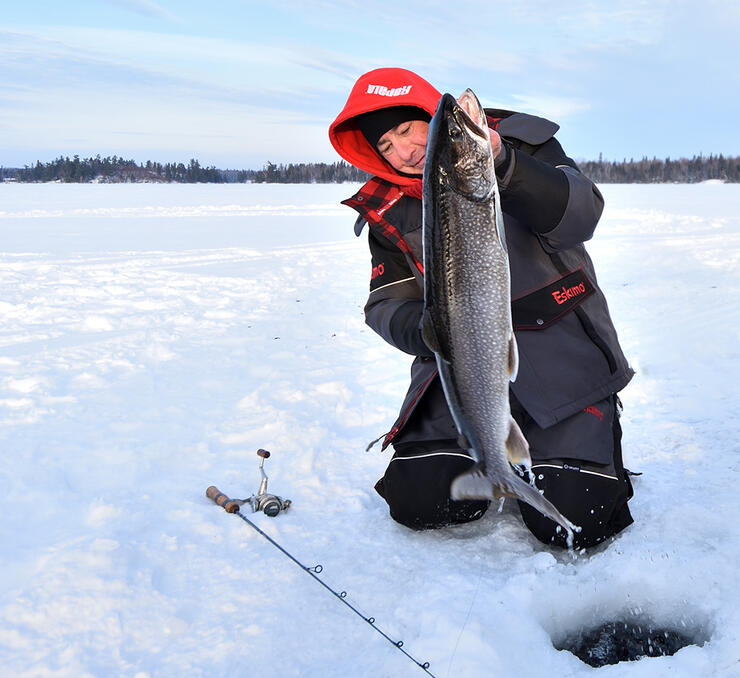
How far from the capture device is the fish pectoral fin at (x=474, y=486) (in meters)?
2.53

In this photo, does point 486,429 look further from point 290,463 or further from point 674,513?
point 290,463

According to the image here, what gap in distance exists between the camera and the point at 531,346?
3.14 m

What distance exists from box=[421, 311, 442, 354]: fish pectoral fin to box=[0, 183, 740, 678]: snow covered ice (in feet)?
3.56

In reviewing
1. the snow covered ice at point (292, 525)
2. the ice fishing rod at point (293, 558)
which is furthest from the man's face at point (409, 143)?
the snow covered ice at point (292, 525)

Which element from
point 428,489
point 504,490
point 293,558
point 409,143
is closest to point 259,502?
point 293,558

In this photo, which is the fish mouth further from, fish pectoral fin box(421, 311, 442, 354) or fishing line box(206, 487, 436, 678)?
fishing line box(206, 487, 436, 678)

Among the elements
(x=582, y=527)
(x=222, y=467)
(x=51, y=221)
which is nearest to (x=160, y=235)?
(x=51, y=221)

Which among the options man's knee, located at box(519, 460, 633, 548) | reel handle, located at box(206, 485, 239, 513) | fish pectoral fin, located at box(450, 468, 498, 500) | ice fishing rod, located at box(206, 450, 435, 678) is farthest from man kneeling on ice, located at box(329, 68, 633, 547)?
reel handle, located at box(206, 485, 239, 513)

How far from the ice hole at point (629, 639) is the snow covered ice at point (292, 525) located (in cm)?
2

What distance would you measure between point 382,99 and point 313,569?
7.14 ft

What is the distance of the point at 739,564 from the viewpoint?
9.14 ft

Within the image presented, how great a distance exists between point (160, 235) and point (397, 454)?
16.3 meters

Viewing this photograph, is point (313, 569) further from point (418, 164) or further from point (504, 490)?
point (418, 164)

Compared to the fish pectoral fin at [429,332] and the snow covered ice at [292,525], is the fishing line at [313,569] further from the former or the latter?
the fish pectoral fin at [429,332]
